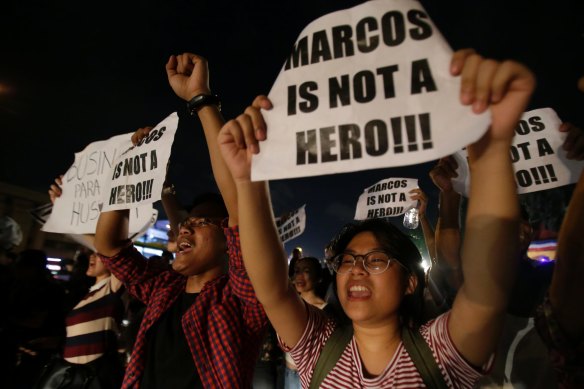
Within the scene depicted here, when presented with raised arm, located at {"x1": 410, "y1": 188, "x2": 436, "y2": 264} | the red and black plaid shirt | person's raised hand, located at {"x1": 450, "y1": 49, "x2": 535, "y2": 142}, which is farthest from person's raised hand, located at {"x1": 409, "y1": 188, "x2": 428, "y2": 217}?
person's raised hand, located at {"x1": 450, "y1": 49, "x2": 535, "y2": 142}

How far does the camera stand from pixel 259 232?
1.50m

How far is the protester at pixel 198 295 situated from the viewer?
6.11 feet

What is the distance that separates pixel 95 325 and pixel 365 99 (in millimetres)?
3026

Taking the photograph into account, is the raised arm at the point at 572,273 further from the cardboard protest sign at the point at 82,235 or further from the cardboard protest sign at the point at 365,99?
the cardboard protest sign at the point at 82,235

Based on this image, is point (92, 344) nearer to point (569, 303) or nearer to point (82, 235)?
point (82, 235)

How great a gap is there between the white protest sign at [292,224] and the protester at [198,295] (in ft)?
7.79

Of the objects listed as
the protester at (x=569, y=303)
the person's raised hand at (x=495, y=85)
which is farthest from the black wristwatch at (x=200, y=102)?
the protester at (x=569, y=303)

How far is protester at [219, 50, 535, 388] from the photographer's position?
3.56 ft

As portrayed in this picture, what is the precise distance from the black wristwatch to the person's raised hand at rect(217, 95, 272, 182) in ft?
2.44

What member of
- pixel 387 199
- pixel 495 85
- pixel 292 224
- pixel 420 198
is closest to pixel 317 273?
pixel 292 224

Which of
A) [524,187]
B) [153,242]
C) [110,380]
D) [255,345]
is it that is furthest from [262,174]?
[153,242]

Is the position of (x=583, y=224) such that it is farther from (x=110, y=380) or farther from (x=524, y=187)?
(x=110, y=380)

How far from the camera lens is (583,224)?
142 centimetres

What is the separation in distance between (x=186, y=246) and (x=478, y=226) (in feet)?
5.87
